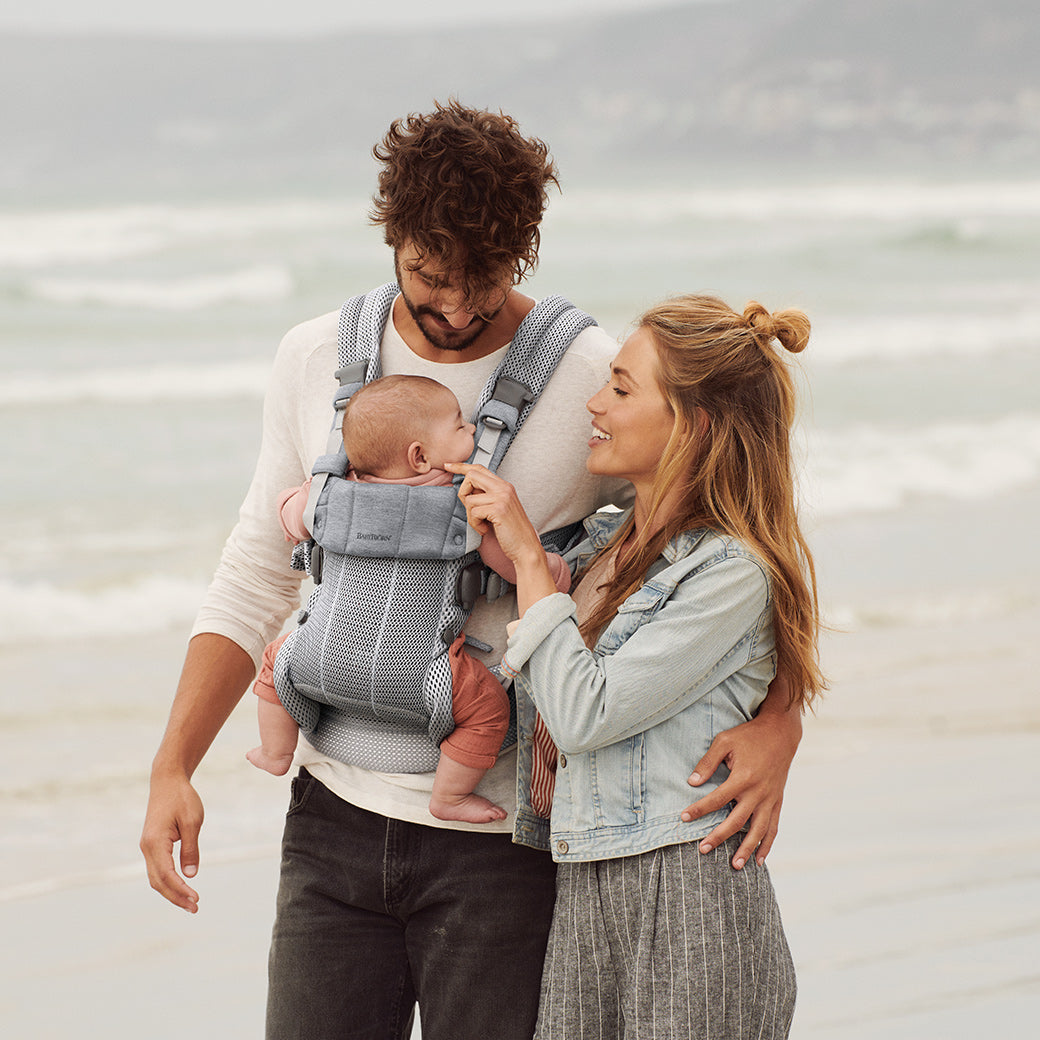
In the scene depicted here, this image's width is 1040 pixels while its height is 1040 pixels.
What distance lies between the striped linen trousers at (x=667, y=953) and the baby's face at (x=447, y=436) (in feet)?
1.96

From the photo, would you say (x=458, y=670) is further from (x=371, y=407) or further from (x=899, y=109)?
(x=899, y=109)

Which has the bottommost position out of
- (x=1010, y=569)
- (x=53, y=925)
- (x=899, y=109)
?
(x=53, y=925)

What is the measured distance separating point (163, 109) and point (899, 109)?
16.7 m

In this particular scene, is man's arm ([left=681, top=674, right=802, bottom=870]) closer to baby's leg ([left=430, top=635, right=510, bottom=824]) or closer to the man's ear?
baby's leg ([left=430, top=635, right=510, bottom=824])

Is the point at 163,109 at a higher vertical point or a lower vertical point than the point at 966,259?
higher

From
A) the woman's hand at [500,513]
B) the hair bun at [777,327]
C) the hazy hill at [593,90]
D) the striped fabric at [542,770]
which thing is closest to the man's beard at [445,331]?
the woman's hand at [500,513]

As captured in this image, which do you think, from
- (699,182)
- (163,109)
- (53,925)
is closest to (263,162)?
(163,109)

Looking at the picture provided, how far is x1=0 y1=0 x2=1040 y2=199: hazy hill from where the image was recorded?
27.7 m

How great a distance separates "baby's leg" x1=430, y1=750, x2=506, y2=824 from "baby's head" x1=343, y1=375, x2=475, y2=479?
412 millimetres

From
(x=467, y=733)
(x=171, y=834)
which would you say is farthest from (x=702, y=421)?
(x=171, y=834)

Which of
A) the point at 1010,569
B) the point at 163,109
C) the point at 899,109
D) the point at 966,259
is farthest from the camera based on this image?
the point at 899,109

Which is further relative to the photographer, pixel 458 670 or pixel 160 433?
pixel 160 433

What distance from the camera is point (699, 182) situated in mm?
26797

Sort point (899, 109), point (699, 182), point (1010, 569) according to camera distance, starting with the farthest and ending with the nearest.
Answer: point (899, 109) → point (699, 182) → point (1010, 569)
